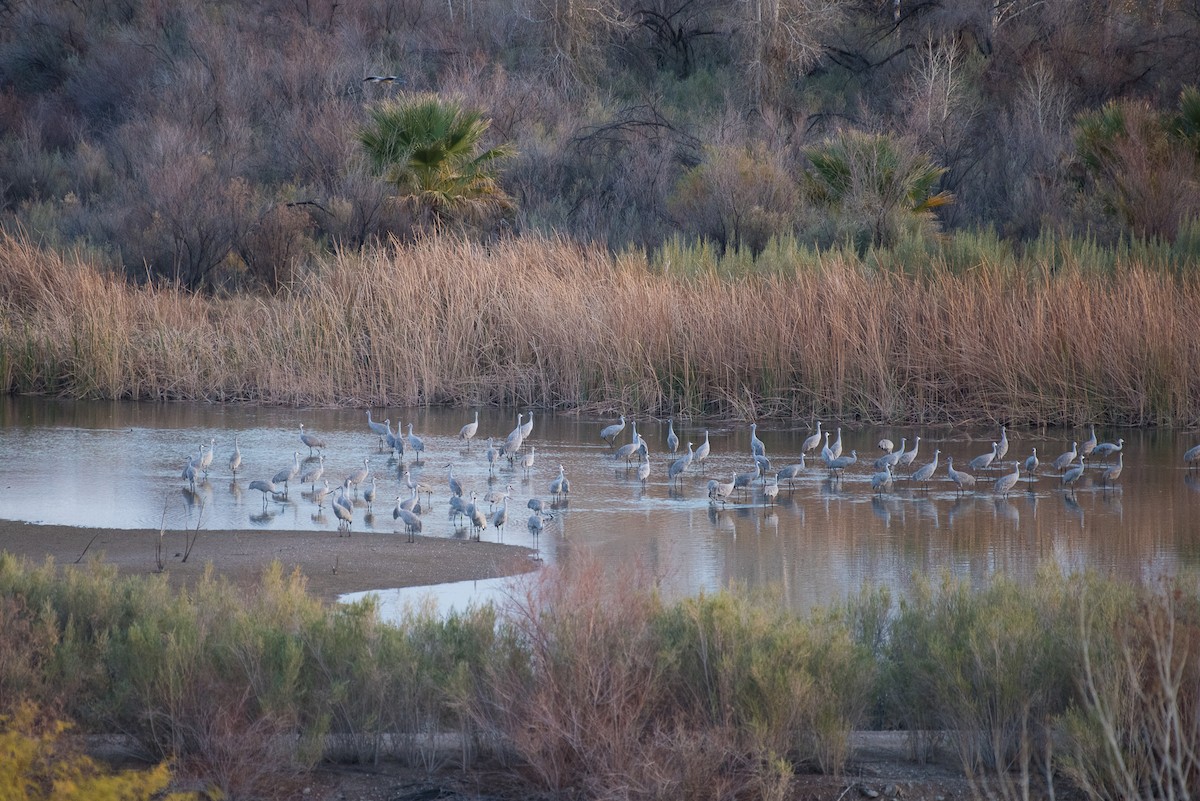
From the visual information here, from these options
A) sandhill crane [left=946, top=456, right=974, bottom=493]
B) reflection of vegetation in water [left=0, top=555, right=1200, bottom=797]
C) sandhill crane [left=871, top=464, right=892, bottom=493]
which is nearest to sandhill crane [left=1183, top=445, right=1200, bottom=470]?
sandhill crane [left=946, top=456, right=974, bottom=493]

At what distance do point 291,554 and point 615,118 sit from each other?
28855 millimetres

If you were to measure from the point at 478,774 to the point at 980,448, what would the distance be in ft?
34.9

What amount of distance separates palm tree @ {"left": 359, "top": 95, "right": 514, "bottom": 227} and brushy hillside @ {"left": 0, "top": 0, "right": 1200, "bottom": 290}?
0.64m

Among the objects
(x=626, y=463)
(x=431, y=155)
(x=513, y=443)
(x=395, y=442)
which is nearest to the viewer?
(x=513, y=443)

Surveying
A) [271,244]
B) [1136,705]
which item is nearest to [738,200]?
[271,244]

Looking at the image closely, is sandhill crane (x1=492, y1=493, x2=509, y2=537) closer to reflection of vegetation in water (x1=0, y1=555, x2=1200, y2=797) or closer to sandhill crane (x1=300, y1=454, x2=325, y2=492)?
sandhill crane (x1=300, y1=454, x2=325, y2=492)

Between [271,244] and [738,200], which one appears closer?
[738,200]

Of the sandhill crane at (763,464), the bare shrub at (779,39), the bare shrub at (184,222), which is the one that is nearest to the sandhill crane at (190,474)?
the sandhill crane at (763,464)

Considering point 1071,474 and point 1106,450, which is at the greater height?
point 1106,450

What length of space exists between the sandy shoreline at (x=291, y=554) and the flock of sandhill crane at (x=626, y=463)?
1.46 ft

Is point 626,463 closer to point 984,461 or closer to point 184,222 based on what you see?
point 984,461

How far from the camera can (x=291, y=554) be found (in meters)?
9.94

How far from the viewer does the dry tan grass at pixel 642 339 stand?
658 inches

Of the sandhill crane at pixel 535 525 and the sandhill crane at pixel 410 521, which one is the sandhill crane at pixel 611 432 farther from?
the sandhill crane at pixel 410 521
